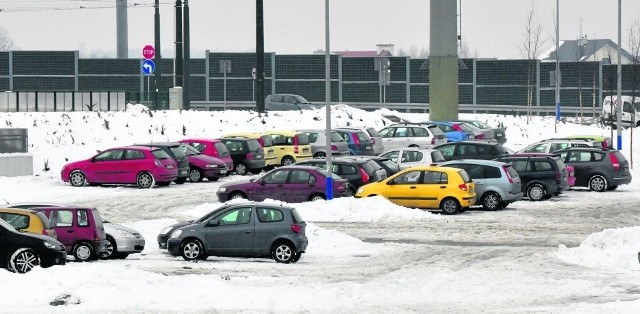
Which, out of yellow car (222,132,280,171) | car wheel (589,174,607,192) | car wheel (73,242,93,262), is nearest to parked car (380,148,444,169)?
car wheel (589,174,607,192)

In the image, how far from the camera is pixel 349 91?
94.1 m

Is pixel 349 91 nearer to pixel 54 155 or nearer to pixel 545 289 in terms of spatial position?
pixel 54 155

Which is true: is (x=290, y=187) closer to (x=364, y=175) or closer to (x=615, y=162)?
(x=364, y=175)

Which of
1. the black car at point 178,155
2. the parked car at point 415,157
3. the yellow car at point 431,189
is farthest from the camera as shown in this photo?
the black car at point 178,155

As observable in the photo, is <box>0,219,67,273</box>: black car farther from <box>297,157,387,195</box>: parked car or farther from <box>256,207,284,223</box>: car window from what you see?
<box>297,157,387,195</box>: parked car

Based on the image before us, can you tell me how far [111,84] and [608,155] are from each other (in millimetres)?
53263

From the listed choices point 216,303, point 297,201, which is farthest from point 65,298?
point 297,201

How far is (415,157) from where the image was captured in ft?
145

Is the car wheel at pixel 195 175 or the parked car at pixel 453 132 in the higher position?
the parked car at pixel 453 132

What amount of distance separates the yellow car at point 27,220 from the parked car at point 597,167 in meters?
21.8

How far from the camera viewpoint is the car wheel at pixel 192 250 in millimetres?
28281

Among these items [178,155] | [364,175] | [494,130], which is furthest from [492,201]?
[494,130]

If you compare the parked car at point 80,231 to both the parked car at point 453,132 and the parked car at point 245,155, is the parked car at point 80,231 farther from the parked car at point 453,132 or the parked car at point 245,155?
the parked car at point 453,132

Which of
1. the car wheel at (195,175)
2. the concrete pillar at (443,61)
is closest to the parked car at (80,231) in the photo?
the car wheel at (195,175)
